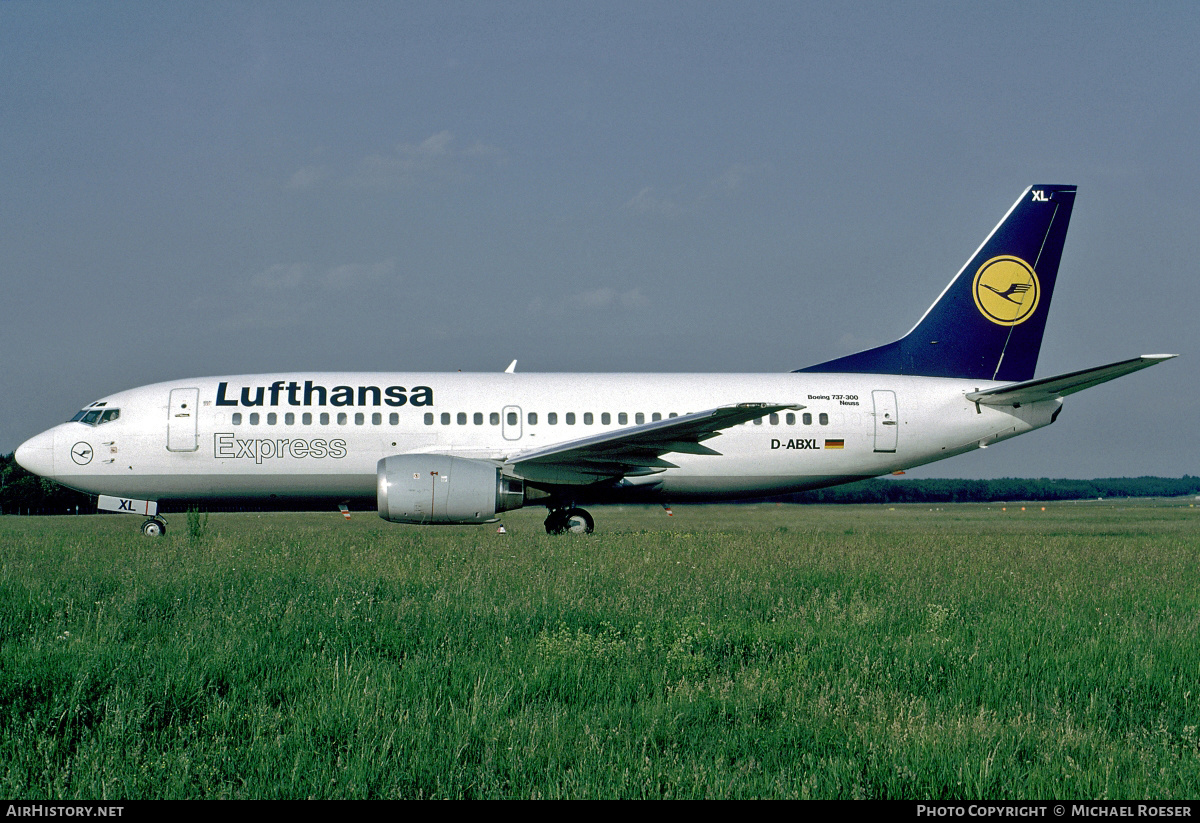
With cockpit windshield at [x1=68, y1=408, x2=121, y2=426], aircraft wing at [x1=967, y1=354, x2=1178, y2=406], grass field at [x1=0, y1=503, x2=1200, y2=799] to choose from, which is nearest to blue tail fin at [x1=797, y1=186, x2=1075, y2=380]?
aircraft wing at [x1=967, y1=354, x2=1178, y2=406]

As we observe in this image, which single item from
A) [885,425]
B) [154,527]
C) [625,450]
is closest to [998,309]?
[885,425]

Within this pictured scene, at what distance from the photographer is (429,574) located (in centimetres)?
898

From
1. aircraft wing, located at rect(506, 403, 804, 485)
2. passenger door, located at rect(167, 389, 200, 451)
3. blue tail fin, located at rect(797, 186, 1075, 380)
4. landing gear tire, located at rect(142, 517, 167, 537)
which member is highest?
blue tail fin, located at rect(797, 186, 1075, 380)

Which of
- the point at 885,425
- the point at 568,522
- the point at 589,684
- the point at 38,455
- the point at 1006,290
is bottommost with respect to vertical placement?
the point at 589,684

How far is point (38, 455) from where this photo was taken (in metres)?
16.3

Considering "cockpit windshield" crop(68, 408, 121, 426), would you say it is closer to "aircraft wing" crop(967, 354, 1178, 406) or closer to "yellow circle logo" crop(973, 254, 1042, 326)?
"aircraft wing" crop(967, 354, 1178, 406)

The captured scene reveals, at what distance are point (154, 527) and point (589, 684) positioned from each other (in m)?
13.6

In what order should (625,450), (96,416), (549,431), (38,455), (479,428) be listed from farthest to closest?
(549,431), (479,428), (96,416), (38,455), (625,450)

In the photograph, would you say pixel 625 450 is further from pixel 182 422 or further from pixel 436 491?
pixel 182 422

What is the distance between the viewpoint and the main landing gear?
1666cm

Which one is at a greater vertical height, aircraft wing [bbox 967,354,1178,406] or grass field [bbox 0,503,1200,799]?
aircraft wing [bbox 967,354,1178,406]

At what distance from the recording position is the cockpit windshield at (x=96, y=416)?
1658 cm

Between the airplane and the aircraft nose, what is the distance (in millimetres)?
27

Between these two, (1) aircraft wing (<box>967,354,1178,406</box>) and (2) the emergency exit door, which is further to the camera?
(2) the emergency exit door
